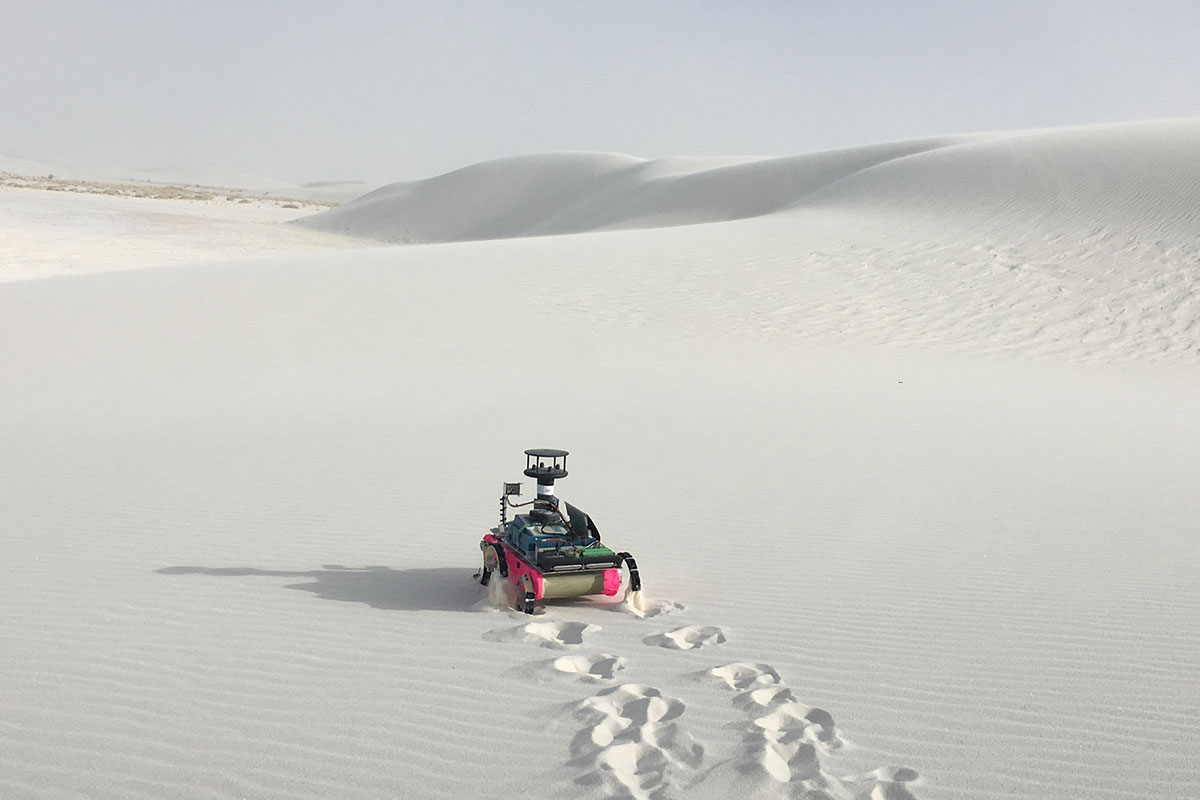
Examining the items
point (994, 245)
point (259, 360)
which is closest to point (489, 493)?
point (259, 360)

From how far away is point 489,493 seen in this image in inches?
307

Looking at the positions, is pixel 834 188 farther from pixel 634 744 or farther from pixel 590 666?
pixel 634 744

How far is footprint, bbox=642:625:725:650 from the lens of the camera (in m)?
4.67

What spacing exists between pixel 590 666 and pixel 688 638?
589mm

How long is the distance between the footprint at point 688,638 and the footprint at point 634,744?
568mm

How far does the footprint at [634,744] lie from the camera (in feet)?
11.1

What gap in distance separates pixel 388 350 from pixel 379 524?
25.9 feet

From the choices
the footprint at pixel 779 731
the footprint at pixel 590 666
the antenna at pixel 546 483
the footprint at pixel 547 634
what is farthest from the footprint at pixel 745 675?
the antenna at pixel 546 483

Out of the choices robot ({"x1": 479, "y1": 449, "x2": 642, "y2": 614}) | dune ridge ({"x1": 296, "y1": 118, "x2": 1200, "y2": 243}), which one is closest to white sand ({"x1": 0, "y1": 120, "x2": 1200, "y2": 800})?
robot ({"x1": 479, "y1": 449, "x2": 642, "y2": 614})

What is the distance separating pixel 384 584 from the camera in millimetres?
5637

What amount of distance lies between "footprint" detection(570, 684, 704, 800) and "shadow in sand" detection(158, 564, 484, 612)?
1477 mm

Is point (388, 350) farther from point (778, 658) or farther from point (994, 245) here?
point (994, 245)

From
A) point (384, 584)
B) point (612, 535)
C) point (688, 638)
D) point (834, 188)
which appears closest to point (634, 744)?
point (688, 638)

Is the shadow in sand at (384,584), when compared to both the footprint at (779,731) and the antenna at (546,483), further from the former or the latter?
the footprint at (779,731)
